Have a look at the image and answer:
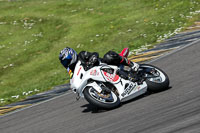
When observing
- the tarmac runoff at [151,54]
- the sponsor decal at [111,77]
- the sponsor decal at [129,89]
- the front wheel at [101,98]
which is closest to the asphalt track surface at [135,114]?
the front wheel at [101,98]

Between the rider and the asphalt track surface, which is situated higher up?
the rider

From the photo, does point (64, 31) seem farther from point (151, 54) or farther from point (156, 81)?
point (156, 81)

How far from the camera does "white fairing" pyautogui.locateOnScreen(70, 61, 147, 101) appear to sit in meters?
8.29

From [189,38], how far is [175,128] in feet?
37.2

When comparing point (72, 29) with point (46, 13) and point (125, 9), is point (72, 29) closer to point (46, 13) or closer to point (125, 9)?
point (125, 9)

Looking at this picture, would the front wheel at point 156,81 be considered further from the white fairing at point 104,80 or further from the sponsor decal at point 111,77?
the sponsor decal at point 111,77

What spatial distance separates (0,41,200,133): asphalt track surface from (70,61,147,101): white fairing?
9.4 inches

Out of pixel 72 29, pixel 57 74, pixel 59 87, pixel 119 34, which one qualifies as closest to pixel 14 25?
pixel 72 29

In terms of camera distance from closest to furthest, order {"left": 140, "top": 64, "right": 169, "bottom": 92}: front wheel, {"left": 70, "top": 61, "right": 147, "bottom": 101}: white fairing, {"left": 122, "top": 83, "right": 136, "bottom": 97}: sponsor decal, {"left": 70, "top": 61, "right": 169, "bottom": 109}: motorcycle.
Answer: {"left": 70, "top": 61, "right": 169, "bottom": 109}: motorcycle < {"left": 70, "top": 61, "right": 147, "bottom": 101}: white fairing < {"left": 122, "top": 83, "right": 136, "bottom": 97}: sponsor decal < {"left": 140, "top": 64, "right": 169, "bottom": 92}: front wheel

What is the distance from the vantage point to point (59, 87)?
14.8 m

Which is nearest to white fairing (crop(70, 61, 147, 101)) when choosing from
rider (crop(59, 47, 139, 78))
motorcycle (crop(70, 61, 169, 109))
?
motorcycle (crop(70, 61, 169, 109))

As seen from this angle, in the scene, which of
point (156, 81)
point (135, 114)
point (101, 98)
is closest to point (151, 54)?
point (156, 81)

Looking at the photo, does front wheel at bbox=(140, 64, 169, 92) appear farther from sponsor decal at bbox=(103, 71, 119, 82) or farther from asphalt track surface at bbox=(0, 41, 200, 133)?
sponsor decal at bbox=(103, 71, 119, 82)

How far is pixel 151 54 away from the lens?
15.5 m
